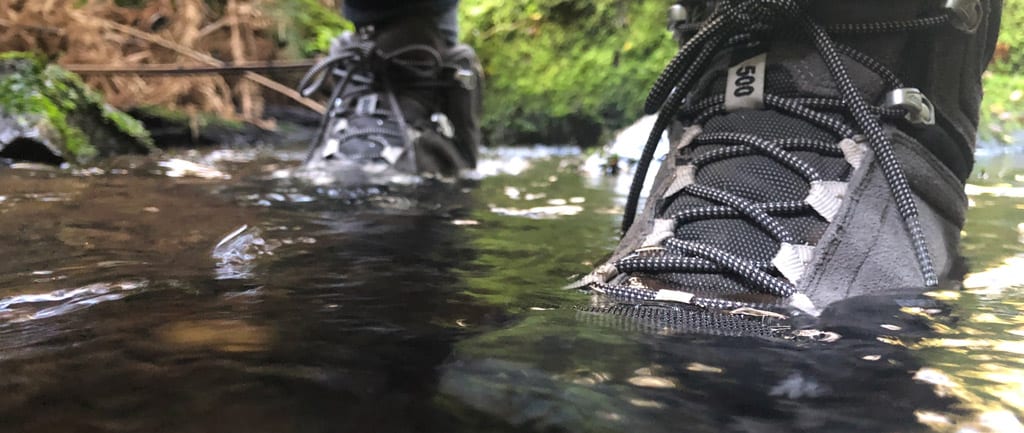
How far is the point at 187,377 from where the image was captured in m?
0.52

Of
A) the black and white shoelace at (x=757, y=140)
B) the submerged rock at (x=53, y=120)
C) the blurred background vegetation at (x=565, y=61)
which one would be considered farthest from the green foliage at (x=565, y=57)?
the black and white shoelace at (x=757, y=140)

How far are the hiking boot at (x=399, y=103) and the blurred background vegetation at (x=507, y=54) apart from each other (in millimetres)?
1677

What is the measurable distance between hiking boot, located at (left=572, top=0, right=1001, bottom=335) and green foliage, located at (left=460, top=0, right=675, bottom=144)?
292 cm

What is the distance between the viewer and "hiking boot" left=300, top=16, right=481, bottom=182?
2.22 metres

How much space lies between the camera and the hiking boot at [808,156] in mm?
852

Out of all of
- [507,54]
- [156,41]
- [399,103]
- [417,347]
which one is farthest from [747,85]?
[156,41]

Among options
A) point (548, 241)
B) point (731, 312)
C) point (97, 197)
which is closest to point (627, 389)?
point (731, 312)

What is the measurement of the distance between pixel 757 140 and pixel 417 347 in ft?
2.06

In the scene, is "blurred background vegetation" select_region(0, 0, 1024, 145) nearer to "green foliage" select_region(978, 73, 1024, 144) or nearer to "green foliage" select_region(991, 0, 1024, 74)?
"green foliage" select_region(978, 73, 1024, 144)

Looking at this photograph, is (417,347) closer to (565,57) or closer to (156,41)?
(565,57)

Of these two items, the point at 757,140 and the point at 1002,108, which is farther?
the point at 1002,108

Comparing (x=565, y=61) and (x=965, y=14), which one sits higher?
(x=565, y=61)

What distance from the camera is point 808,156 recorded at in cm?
100

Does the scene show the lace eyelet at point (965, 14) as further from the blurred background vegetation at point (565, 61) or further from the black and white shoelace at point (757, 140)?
the blurred background vegetation at point (565, 61)
